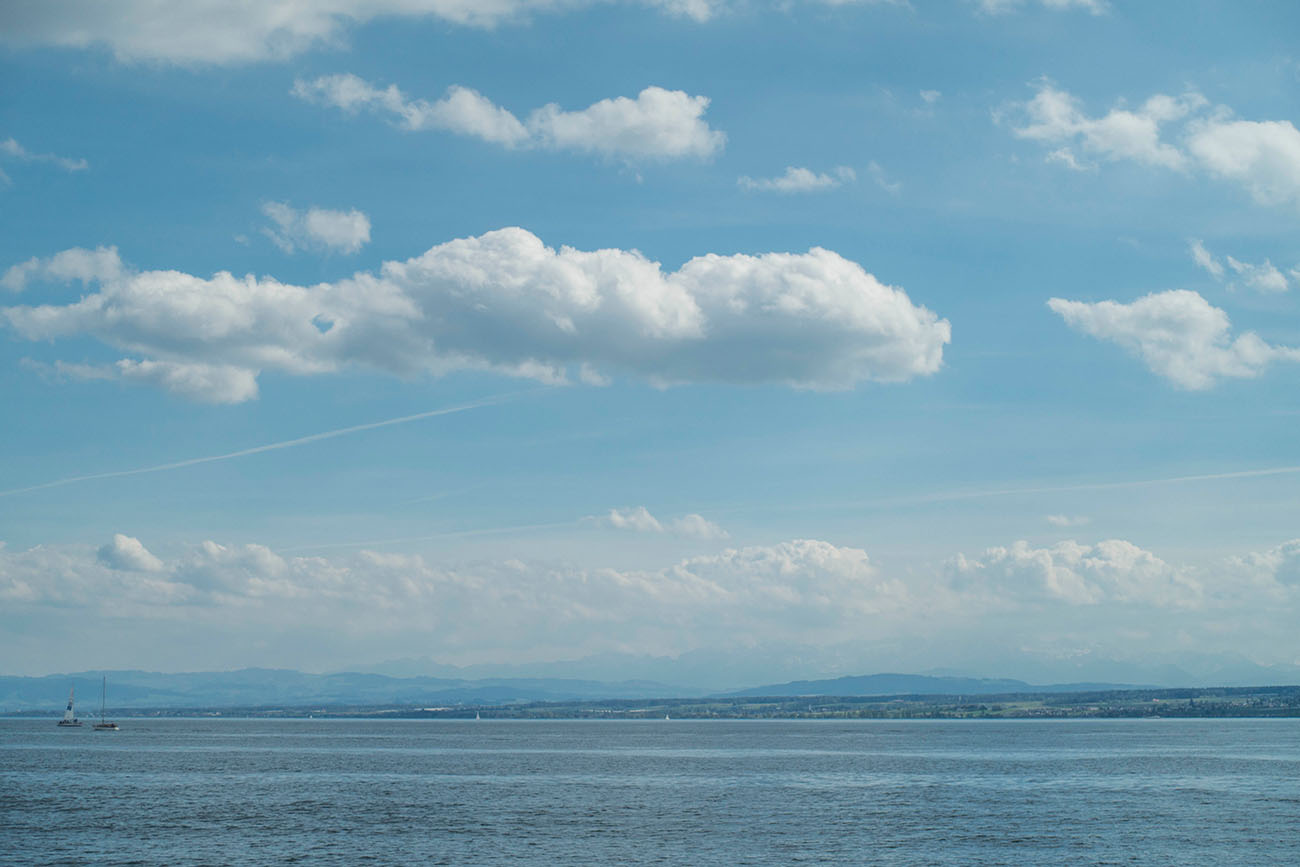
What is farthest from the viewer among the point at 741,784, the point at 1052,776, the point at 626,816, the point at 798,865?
the point at 1052,776

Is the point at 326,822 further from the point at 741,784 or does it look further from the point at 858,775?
the point at 858,775

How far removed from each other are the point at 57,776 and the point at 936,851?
420ft

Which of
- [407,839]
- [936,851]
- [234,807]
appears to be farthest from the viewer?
[234,807]

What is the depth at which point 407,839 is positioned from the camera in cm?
8688

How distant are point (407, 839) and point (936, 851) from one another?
134 ft

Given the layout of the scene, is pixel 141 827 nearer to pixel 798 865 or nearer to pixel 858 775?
pixel 798 865

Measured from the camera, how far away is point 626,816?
102m

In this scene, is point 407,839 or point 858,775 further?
point 858,775

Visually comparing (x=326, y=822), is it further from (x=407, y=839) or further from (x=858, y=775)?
(x=858, y=775)

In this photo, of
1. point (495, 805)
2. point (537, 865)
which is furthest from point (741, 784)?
point (537, 865)

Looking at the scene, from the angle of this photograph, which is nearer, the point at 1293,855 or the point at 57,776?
the point at 1293,855

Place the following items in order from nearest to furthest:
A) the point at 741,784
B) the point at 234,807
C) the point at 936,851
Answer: the point at 936,851, the point at 234,807, the point at 741,784

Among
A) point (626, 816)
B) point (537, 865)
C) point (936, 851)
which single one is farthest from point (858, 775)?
point (537, 865)

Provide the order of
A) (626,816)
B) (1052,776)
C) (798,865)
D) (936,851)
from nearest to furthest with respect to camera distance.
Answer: (798,865)
(936,851)
(626,816)
(1052,776)
